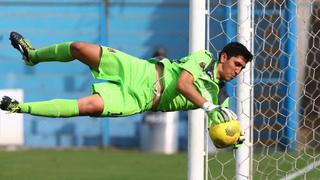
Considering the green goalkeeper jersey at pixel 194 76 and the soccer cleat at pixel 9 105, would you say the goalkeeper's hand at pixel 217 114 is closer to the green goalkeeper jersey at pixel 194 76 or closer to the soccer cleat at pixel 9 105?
the green goalkeeper jersey at pixel 194 76

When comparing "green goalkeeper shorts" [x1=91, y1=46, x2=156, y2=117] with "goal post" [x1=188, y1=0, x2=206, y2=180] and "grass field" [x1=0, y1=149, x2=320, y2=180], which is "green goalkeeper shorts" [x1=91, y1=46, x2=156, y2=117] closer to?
"goal post" [x1=188, y1=0, x2=206, y2=180]

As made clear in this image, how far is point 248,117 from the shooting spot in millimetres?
7172

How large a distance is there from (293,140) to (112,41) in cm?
774

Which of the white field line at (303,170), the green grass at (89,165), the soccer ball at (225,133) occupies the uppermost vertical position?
the soccer ball at (225,133)

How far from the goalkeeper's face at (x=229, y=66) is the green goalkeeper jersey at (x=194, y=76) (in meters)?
0.05

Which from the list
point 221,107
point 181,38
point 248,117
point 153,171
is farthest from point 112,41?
point 221,107

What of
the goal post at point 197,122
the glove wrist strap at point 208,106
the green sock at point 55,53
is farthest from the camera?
the goal post at point 197,122

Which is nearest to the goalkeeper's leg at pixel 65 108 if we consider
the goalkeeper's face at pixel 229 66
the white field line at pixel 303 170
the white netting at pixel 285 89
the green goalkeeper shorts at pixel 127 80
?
the green goalkeeper shorts at pixel 127 80

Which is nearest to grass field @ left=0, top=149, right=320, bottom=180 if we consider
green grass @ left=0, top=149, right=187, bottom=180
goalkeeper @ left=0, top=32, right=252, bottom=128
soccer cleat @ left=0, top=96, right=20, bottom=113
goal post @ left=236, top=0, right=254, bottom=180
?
green grass @ left=0, top=149, right=187, bottom=180

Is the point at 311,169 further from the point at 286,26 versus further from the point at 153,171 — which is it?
the point at 153,171

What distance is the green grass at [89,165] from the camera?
9922 millimetres

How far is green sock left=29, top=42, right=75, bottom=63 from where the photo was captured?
655 cm

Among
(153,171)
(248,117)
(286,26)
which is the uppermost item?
(286,26)

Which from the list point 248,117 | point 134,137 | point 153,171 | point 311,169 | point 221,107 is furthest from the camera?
point 134,137
